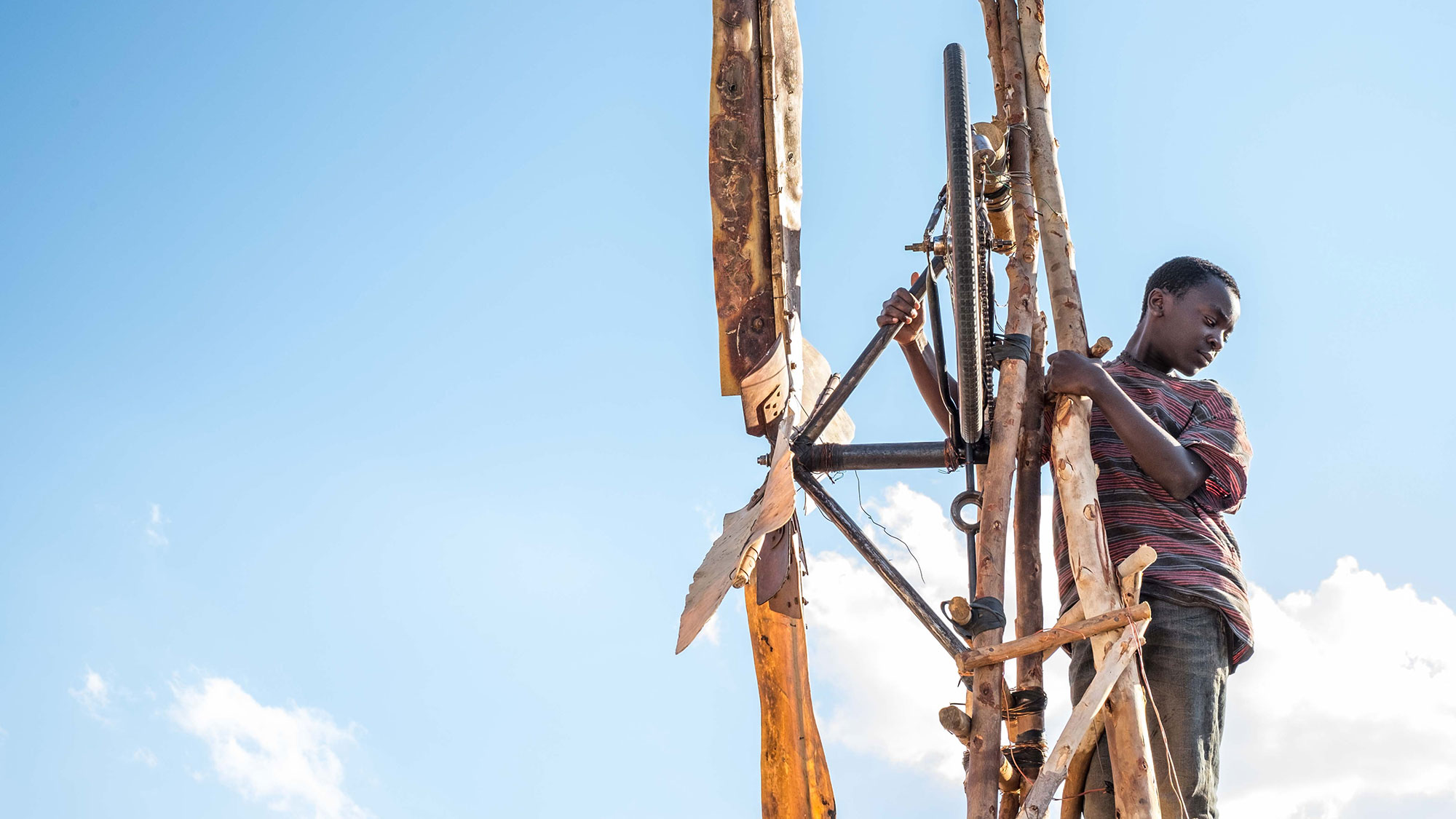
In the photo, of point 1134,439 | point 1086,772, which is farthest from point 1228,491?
point 1086,772

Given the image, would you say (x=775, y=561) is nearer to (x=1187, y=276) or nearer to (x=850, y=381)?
(x=850, y=381)

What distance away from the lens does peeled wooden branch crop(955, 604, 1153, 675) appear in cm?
393

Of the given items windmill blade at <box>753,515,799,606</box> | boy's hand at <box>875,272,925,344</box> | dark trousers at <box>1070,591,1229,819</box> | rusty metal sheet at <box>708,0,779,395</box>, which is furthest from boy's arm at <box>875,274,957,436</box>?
dark trousers at <box>1070,591,1229,819</box>

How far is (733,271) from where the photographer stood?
525 cm

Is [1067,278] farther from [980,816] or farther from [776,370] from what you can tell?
[980,816]

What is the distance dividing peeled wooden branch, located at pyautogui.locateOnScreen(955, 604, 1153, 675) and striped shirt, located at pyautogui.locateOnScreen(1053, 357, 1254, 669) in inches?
8.1

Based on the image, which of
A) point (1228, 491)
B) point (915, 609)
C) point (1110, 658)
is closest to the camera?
point (1110, 658)

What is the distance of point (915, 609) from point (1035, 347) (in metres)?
1.15

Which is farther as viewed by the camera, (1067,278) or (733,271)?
(733,271)

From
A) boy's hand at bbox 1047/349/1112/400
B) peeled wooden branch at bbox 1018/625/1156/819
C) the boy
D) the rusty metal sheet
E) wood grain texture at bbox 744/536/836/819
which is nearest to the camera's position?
peeled wooden branch at bbox 1018/625/1156/819

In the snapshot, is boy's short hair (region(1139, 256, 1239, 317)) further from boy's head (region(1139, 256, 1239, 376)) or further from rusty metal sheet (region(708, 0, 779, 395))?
rusty metal sheet (region(708, 0, 779, 395))

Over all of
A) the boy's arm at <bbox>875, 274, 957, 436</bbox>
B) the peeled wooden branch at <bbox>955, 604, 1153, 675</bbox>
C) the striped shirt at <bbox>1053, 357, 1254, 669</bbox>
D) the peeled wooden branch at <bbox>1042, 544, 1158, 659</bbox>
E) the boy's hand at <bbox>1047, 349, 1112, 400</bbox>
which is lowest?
the peeled wooden branch at <bbox>955, 604, 1153, 675</bbox>

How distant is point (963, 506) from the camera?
4.77 meters

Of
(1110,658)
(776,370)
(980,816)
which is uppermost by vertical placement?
(776,370)
